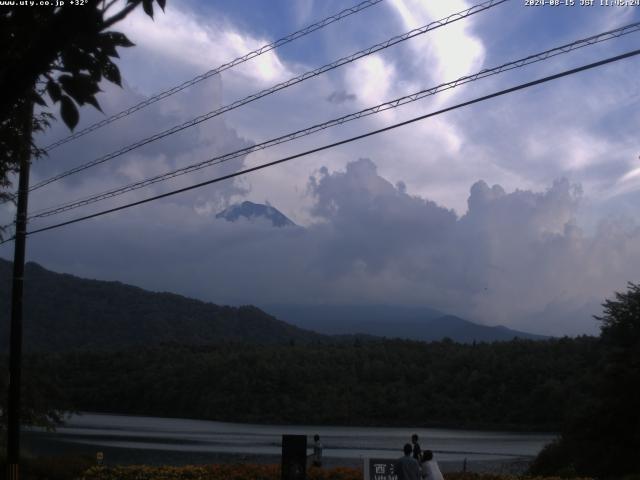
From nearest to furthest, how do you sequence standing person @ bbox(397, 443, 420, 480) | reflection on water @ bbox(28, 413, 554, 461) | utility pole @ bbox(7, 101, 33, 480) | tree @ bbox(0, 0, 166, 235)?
1. tree @ bbox(0, 0, 166, 235)
2. standing person @ bbox(397, 443, 420, 480)
3. utility pole @ bbox(7, 101, 33, 480)
4. reflection on water @ bbox(28, 413, 554, 461)

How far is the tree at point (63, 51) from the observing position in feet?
15.6

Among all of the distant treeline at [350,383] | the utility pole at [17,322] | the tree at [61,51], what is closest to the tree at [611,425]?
the utility pole at [17,322]

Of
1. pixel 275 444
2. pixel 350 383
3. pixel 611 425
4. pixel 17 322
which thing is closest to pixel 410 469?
pixel 17 322

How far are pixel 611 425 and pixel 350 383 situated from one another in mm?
66274

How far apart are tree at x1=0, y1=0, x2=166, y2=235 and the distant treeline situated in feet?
220

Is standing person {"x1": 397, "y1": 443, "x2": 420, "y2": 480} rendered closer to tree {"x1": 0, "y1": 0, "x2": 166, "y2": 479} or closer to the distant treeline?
tree {"x1": 0, "y1": 0, "x2": 166, "y2": 479}

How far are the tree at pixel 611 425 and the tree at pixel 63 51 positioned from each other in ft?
73.8

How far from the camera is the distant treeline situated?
261 feet

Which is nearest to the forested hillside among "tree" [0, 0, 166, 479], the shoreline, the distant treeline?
the distant treeline

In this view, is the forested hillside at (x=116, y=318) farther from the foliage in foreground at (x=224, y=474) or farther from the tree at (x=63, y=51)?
the tree at (x=63, y=51)

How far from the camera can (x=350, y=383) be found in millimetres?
92250

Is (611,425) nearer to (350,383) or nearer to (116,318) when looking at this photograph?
(350,383)

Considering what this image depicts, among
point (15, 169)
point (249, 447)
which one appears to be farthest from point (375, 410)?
point (15, 169)

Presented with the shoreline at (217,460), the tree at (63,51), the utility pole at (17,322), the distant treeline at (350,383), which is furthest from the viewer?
the distant treeline at (350,383)
